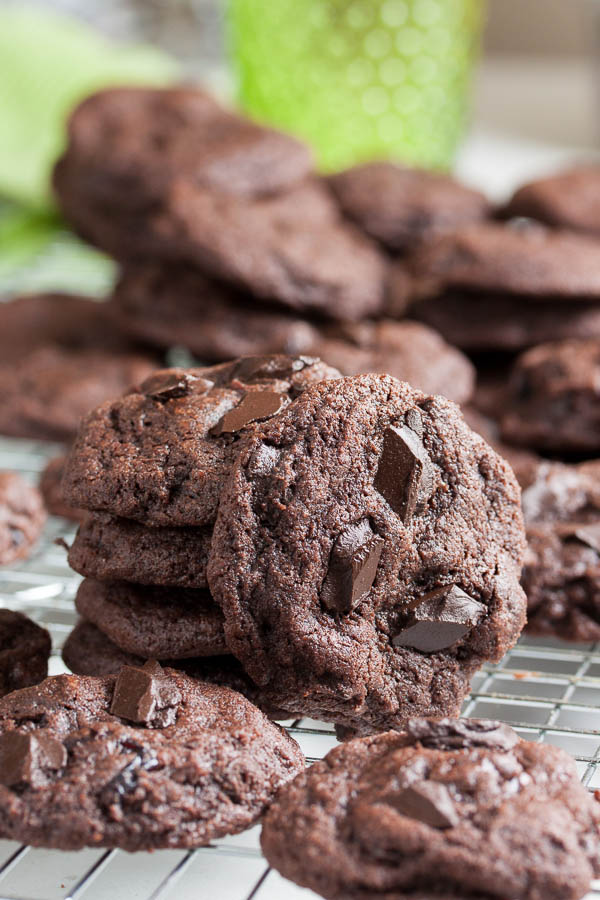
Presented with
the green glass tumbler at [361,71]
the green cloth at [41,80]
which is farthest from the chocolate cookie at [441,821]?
the green cloth at [41,80]

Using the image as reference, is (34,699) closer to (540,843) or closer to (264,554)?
(264,554)

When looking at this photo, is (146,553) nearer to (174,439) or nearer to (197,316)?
(174,439)

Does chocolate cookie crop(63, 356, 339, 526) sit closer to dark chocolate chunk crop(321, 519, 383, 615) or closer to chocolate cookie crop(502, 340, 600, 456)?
dark chocolate chunk crop(321, 519, 383, 615)

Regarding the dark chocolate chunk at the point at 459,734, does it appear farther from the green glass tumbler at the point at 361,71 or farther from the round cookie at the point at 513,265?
the green glass tumbler at the point at 361,71

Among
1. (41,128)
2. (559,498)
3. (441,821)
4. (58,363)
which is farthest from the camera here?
(41,128)

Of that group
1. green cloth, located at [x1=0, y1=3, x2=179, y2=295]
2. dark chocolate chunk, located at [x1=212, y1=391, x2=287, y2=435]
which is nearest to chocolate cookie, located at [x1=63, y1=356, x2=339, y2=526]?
dark chocolate chunk, located at [x1=212, y1=391, x2=287, y2=435]

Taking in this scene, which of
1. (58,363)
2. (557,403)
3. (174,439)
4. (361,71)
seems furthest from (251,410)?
(361,71)
